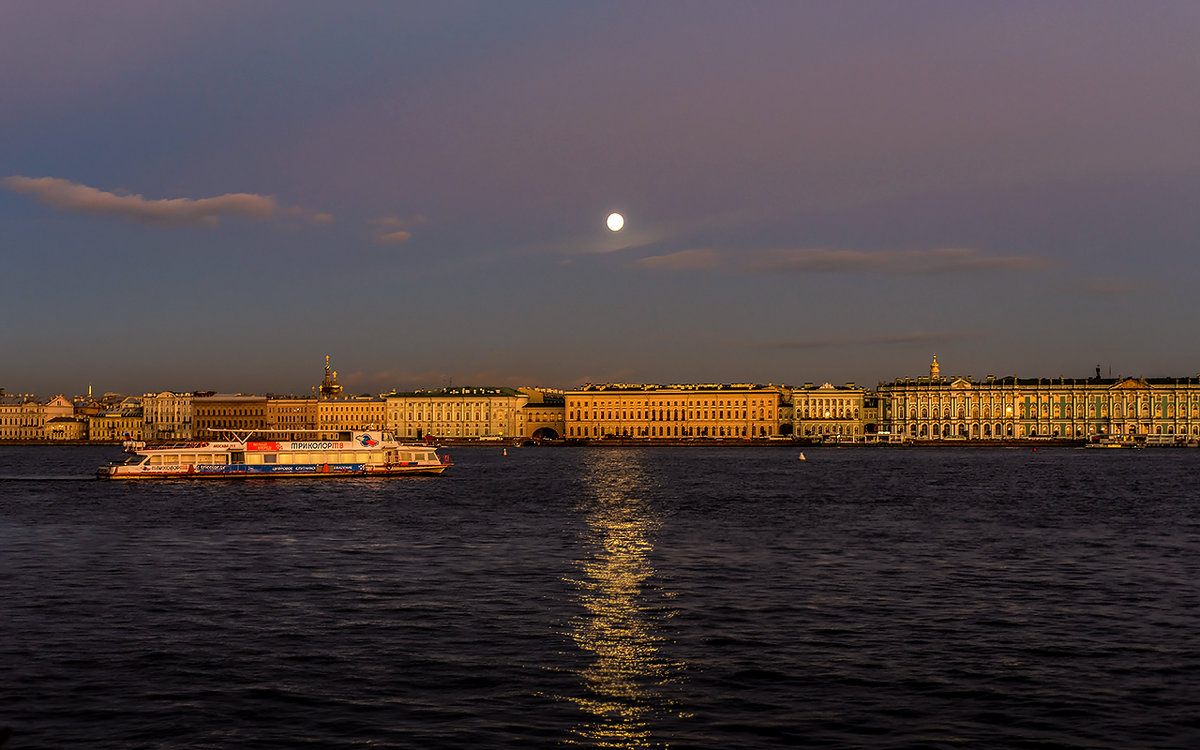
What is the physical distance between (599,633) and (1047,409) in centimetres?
18026

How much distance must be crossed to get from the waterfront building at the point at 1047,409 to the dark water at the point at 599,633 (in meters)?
150

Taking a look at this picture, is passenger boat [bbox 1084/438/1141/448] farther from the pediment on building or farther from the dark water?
the dark water

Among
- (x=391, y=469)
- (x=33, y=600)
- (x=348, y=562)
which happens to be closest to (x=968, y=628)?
(x=348, y=562)

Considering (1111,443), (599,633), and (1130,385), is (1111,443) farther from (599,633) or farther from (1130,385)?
(599,633)

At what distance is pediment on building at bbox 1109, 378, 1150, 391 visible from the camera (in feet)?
602

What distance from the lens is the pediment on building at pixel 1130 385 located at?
602 ft

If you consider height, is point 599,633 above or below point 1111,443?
above

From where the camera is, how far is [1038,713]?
15.3 metres

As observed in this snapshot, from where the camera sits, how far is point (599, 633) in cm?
2059

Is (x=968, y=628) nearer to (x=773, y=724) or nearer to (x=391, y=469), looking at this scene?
(x=773, y=724)

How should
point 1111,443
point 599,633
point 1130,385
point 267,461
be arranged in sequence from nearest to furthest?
point 599,633 → point 267,461 → point 1111,443 → point 1130,385

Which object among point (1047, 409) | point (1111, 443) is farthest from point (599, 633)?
point (1047, 409)

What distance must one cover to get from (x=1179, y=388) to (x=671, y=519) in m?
163

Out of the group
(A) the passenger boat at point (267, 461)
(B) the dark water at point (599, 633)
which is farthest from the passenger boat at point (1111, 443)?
(B) the dark water at point (599, 633)
